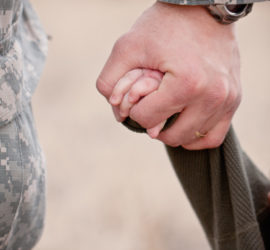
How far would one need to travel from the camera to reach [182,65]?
844 millimetres

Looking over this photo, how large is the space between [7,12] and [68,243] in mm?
1802

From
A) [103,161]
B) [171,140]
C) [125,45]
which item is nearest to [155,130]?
[171,140]

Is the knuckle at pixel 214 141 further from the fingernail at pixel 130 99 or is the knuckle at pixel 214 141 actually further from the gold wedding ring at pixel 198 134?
the fingernail at pixel 130 99

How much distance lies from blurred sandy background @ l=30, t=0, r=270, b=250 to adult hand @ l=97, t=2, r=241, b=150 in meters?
1.59

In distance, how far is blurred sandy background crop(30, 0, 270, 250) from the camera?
8.18ft

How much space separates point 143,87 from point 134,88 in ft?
0.06

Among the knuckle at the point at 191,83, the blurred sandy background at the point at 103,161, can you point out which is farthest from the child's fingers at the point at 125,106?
the blurred sandy background at the point at 103,161

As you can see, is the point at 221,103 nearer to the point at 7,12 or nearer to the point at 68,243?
the point at 7,12

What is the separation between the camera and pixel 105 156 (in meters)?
3.03

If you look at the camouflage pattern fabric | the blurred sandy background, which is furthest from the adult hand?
the blurred sandy background

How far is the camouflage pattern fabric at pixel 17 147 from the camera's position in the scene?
2.64ft

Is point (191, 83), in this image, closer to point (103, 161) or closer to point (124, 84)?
point (124, 84)

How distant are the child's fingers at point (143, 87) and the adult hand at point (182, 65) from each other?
0.04 feet

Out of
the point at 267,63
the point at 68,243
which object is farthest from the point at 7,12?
the point at 267,63
